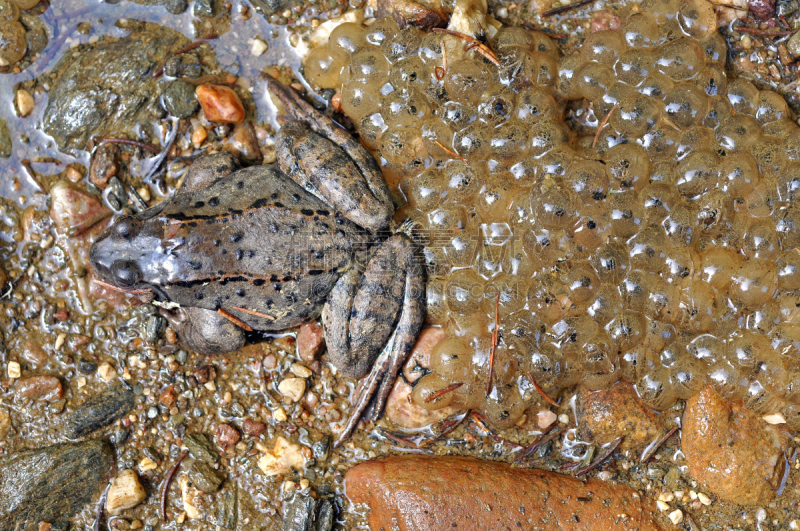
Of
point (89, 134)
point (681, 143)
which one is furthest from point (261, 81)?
point (681, 143)

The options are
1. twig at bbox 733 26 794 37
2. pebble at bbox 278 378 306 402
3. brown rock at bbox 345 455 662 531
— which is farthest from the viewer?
pebble at bbox 278 378 306 402

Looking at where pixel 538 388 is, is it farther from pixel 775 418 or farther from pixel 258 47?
pixel 258 47

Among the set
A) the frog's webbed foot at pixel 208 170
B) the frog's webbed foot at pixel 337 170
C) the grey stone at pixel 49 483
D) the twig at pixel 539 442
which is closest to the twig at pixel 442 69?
the frog's webbed foot at pixel 337 170

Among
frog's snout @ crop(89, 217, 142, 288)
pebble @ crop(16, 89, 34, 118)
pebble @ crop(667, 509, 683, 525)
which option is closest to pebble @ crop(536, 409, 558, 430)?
pebble @ crop(667, 509, 683, 525)

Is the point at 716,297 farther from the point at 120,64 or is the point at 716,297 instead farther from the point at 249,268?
the point at 120,64

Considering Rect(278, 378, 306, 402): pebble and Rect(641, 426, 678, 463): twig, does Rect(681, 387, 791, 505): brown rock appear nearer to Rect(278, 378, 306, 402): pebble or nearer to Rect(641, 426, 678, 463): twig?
Rect(641, 426, 678, 463): twig

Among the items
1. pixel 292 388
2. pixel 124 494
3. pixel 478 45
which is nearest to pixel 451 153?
pixel 478 45
